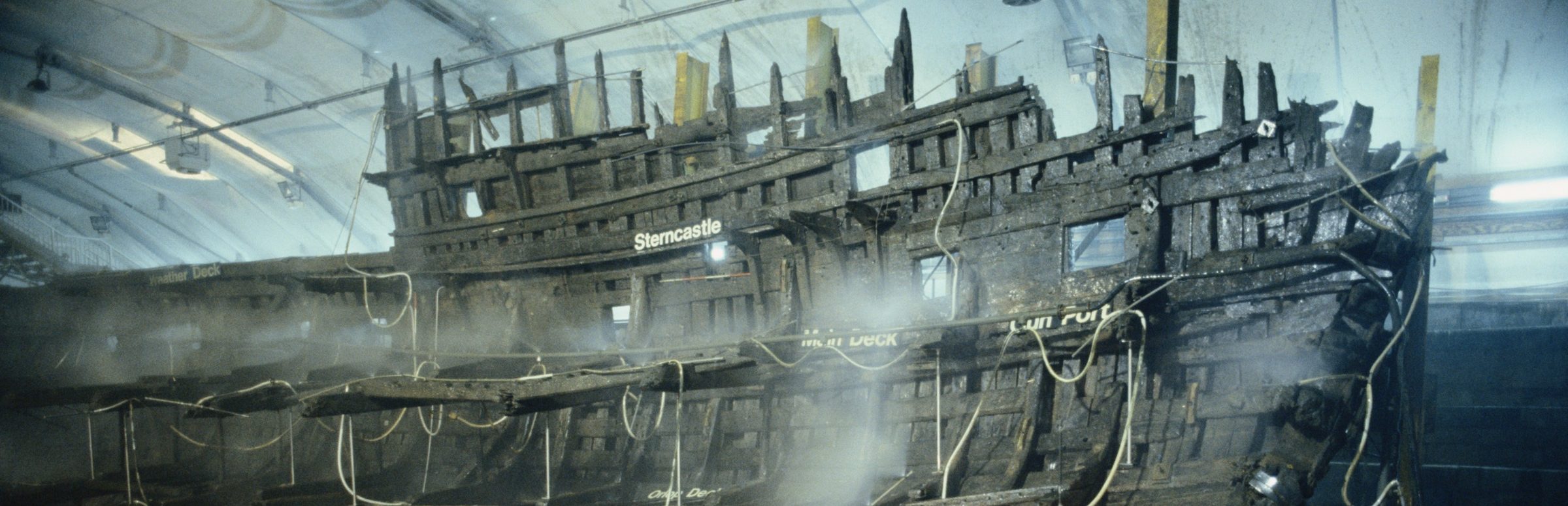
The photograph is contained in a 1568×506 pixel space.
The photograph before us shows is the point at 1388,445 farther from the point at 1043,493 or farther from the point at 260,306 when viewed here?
the point at 260,306

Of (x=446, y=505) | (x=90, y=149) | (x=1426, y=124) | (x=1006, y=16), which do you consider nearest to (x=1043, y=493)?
(x=446, y=505)

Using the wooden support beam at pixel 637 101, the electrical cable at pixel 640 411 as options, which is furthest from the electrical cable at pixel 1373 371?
the wooden support beam at pixel 637 101

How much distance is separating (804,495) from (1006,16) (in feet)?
29.4

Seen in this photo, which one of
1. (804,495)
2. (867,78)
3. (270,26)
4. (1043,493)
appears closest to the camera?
(1043,493)

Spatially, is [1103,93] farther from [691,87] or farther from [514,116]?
[691,87]

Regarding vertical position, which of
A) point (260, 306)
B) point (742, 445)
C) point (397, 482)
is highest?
point (260, 306)

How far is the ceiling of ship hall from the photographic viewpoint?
41.5 feet

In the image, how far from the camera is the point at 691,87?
1371 centimetres

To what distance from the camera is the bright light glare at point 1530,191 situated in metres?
13.3

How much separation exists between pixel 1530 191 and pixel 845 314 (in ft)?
→ 38.7

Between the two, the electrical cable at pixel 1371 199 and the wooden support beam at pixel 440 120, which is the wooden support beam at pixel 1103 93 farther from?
the wooden support beam at pixel 440 120

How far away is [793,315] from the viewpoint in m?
8.72

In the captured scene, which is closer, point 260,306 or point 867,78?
point 260,306

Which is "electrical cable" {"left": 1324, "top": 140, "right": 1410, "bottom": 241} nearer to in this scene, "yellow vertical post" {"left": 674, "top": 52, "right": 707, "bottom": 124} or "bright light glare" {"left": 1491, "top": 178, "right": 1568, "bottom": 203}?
"yellow vertical post" {"left": 674, "top": 52, "right": 707, "bottom": 124}
